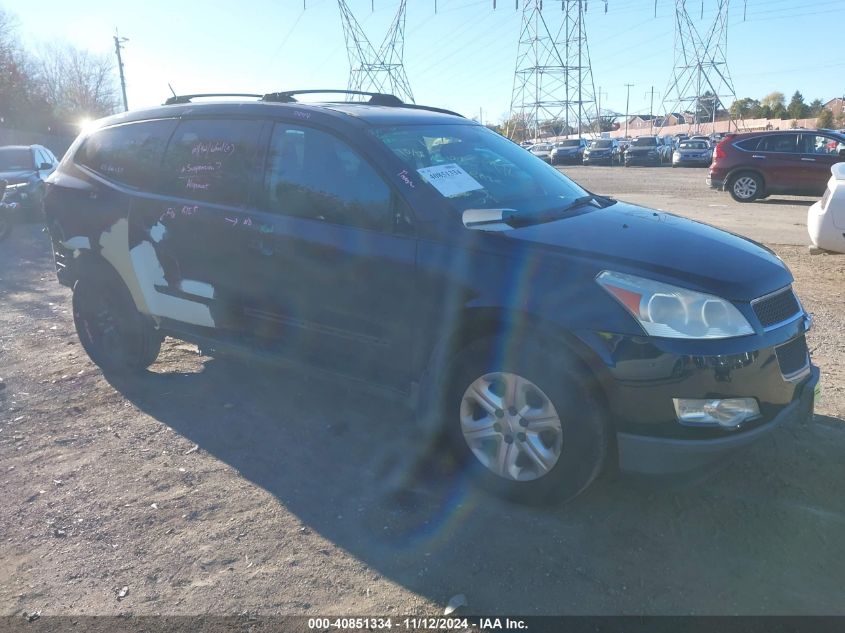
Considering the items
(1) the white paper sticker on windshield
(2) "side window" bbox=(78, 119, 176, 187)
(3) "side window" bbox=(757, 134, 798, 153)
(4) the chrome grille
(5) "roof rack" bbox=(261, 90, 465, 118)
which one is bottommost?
(4) the chrome grille

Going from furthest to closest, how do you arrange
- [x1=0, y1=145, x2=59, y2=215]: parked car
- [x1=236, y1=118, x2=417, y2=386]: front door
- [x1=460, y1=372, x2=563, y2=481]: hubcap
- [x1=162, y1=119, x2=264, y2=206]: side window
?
1. [x1=0, y1=145, x2=59, y2=215]: parked car
2. [x1=162, y1=119, x2=264, y2=206]: side window
3. [x1=236, y1=118, x2=417, y2=386]: front door
4. [x1=460, y1=372, x2=563, y2=481]: hubcap

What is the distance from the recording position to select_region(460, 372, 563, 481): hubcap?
3105mm

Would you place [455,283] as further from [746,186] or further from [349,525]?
[746,186]

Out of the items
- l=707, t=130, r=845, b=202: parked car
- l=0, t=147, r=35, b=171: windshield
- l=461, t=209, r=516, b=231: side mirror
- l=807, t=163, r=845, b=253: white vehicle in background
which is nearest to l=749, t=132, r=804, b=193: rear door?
l=707, t=130, r=845, b=202: parked car

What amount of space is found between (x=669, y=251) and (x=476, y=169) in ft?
4.03

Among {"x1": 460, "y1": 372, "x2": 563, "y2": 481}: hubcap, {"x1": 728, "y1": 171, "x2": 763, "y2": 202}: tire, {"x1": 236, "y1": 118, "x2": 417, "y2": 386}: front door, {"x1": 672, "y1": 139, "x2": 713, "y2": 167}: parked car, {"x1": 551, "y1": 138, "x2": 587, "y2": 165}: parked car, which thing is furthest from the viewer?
{"x1": 551, "y1": 138, "x2": 587, "y2": 165}: parked car

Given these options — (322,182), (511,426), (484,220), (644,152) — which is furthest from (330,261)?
(644,152)

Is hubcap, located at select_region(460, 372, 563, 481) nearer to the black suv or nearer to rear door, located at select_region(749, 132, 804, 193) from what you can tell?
the black suv

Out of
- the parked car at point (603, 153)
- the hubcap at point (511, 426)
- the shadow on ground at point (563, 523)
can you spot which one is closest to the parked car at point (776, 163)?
the shadow on ground at point (563, 523)

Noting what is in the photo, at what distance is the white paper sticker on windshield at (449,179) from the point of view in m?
3.54

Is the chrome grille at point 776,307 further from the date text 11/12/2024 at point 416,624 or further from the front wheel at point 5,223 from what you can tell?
the front wheel at point 5,223

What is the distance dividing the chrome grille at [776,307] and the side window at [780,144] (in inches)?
590

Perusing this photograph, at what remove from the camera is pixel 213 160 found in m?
4.24

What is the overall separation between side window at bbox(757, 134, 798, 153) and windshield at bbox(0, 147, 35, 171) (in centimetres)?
1689
